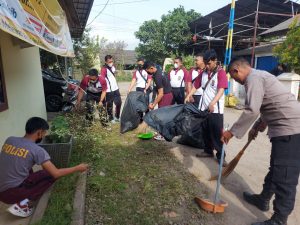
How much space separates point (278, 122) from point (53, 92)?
8.48 meters

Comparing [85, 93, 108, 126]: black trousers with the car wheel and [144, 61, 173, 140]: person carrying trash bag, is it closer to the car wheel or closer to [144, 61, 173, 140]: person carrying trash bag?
[144, 61, 173, 140]: person carrying trash bag

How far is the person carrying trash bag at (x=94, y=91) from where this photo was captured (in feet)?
20.8

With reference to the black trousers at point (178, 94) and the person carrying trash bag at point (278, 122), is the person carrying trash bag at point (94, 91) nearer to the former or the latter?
the black trousers at point (178, 94)

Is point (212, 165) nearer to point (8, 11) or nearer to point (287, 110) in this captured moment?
point (287, 110)

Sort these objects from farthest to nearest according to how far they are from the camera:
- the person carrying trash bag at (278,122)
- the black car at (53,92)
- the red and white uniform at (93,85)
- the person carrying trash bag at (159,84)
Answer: the black car at (53,92)
the red and white uniform at (93,85)
the person carrying trash bag at (159,84)
the person carrying trash bag at (278,122)

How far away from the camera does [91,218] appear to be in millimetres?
3053

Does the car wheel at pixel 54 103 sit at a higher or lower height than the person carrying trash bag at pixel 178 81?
lower

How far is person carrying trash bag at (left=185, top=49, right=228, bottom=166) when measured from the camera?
439 cm

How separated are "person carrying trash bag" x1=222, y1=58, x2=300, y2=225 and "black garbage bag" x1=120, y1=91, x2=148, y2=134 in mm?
3194

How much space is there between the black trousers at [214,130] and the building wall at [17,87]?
3222 mm

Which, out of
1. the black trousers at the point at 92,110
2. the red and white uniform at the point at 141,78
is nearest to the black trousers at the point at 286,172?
the black trousers at the point at 92,110

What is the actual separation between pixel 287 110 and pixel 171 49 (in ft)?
96.9

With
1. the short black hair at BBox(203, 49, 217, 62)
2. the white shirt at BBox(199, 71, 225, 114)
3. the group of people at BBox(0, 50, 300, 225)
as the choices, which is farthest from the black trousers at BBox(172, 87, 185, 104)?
the group of people at BBox(0, 50, 300, 225)

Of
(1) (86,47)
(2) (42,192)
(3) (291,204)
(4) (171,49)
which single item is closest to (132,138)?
(2) (42,192)
